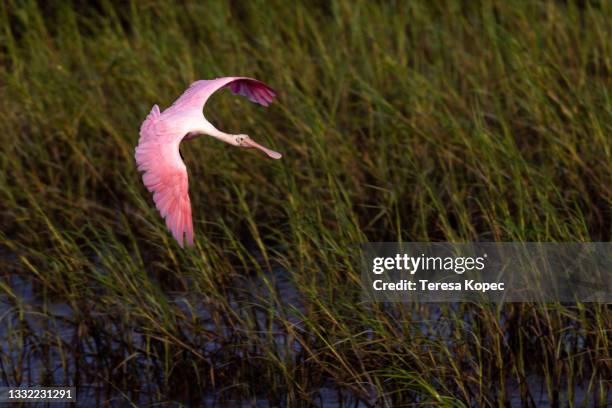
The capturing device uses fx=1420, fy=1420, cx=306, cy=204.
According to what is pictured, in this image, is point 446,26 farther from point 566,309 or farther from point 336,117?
point 566,309

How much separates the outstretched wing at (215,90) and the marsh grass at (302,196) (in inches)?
40.5

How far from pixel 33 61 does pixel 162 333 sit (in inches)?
133

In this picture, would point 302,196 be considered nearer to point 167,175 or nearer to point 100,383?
point 100,383

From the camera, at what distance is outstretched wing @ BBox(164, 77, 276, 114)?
379cm

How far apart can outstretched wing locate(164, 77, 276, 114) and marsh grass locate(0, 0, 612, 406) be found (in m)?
1.03

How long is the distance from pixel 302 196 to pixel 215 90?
262cm

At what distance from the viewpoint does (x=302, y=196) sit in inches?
256

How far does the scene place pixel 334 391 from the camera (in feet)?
16.9

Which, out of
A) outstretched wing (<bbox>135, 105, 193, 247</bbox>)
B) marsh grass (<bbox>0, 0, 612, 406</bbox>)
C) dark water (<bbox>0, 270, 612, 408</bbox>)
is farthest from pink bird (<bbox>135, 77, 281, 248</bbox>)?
dark water (<bbox>0, 270, 612, 408</bbox>)

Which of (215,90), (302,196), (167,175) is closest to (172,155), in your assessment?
(167,175)

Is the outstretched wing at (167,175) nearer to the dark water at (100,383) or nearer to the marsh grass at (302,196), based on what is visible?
the marsh grass at (302,196)

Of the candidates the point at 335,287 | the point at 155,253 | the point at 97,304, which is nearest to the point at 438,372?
the point at 335,287

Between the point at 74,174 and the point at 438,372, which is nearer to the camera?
the point at 438,372

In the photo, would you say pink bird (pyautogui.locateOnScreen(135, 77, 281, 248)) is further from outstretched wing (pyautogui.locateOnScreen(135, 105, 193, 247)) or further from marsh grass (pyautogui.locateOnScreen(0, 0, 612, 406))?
marsh grass (pyautogui.locateOnScreen(0, 0, 612, 406))
